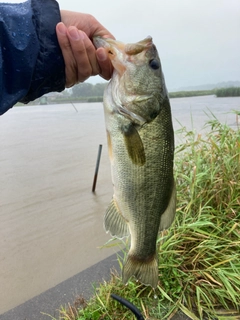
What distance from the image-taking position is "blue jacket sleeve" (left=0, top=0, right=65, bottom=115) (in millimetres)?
1527

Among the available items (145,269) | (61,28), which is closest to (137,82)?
(61,28)

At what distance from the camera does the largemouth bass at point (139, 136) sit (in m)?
1.76

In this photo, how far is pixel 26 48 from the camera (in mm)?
1555

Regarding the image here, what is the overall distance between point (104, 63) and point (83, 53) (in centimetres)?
14

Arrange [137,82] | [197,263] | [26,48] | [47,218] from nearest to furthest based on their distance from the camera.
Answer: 1. [26,48]
2. [137,82]
3. [197,263]
4. [47,218]

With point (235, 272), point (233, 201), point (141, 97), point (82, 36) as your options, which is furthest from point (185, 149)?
point (82, 36)

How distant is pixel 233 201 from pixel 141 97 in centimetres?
218

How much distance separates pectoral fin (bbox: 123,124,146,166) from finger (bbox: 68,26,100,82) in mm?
390

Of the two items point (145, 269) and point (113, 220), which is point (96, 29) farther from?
point (145, 269)

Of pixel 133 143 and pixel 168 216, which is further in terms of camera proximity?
pixel 168 216

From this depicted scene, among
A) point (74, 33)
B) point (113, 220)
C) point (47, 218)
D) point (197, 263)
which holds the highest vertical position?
point (74, 33)

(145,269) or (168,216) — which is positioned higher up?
(168,216)

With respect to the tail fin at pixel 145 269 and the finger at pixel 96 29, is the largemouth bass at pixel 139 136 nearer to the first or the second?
the finger at pixel 96 29

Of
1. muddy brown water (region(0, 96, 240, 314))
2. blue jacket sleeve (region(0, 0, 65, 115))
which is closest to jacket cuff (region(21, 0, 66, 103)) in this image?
blue jacket sleeve (region(0, 0, 65, 115))
